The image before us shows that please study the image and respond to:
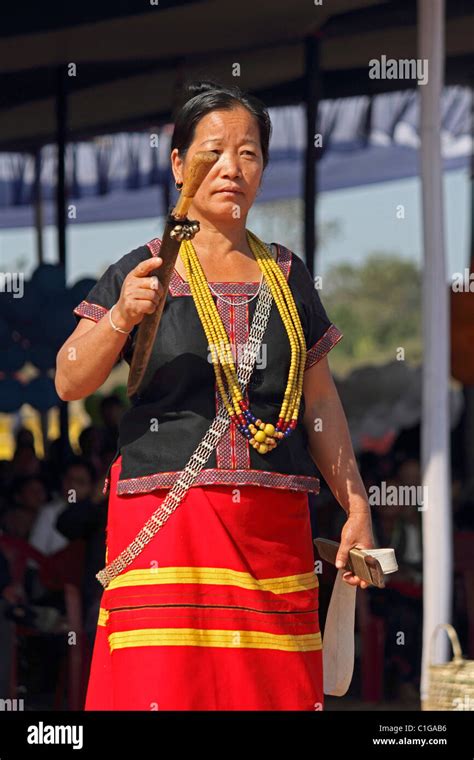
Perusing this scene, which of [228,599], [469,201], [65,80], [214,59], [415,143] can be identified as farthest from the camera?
[415,143]

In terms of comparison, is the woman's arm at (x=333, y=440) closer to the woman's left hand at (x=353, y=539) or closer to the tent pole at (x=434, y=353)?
the woman's left hand at (x=353, y=539)

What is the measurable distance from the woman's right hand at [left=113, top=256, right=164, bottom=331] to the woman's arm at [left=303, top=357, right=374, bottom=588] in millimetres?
522

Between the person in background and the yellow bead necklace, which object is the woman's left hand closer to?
the yellow bead necklace

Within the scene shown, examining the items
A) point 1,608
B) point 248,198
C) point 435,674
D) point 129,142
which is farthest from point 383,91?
point 248,198

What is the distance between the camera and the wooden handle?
9.09ft

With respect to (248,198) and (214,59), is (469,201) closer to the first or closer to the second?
(214,59)

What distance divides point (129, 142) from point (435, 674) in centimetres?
646

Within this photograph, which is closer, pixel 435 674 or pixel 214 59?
pixel 435 674

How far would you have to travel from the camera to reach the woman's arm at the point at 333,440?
317 centimetres

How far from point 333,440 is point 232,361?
0.37 meters

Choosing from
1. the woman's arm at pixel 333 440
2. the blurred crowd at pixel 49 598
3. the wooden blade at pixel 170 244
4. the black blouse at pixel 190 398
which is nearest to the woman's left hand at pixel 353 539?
the woman's arm at pixel 333 440

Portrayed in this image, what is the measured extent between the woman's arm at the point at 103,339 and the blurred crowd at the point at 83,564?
2.00 metres

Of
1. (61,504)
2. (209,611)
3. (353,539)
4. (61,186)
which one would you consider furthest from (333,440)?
(61,186)

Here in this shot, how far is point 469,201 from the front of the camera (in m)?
8.99
